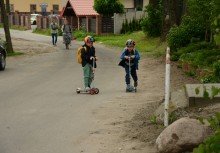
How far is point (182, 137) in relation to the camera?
6648 mm

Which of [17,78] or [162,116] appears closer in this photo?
[162,116]

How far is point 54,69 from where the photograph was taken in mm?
19688

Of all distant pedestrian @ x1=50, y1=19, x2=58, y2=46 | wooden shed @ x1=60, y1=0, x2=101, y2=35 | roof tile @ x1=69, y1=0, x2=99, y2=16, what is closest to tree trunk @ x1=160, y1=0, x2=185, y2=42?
distant pedestrian @ x1=50, y1=19, x2=58, y2=46

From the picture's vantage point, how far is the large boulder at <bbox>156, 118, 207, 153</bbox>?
6598 mm

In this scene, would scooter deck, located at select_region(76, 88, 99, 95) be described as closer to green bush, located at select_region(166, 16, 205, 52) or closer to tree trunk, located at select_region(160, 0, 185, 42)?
green bush, located at select_region(166, 16, 205, 52)

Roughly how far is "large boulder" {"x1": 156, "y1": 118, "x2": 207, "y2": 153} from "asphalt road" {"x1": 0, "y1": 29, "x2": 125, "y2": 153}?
1.12 metres

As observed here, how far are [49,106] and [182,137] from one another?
4.84 metres

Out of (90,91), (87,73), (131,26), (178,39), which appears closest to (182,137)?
(90,91)

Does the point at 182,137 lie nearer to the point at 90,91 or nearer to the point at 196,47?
the point at 90,91

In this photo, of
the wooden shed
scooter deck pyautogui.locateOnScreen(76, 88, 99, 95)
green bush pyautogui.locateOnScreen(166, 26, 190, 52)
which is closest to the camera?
scooter deck pyautogui.locateOnScreen(76, 88, 99, 95)

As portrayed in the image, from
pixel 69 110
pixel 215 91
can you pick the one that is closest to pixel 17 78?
pixel 69 110

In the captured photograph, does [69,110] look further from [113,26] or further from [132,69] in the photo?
[113,26]

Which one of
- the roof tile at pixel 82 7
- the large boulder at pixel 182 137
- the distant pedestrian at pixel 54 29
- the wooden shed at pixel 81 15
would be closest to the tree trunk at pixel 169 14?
the distant pedestrian at pixel 54 29

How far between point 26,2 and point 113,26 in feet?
138
